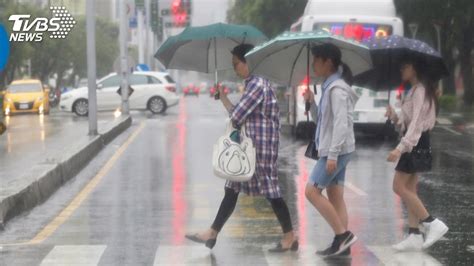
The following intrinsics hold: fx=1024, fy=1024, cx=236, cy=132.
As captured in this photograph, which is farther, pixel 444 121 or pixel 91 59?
pixel 444 121

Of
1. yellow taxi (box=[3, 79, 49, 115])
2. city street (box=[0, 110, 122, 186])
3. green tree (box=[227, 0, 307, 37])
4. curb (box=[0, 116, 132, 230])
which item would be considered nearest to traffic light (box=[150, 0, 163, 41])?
green tree (box=[227, 0, 307, 37])

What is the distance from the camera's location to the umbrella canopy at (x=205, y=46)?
10430 mm

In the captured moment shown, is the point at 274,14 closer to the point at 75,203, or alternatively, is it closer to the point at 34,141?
the point at 34,141

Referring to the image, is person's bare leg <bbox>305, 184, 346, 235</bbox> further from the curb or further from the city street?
the city street

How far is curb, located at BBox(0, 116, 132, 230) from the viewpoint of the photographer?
11.7 m

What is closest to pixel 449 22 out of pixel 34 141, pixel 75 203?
pixel 34 141

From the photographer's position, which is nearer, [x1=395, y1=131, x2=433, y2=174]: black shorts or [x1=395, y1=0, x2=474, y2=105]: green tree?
[x1=395, y1=131, x2=433, y2=174]: black shorts

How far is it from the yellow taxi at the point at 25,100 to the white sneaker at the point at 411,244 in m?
34.7

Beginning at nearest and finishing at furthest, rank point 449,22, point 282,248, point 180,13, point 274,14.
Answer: point 282,248, point 449,22, point 180,13, point 274,14

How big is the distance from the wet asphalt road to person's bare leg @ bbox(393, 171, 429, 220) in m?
0.37

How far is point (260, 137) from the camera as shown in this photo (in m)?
9.07

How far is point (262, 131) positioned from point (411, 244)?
1680 millimetres

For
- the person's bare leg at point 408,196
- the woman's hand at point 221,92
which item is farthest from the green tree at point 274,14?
the person's bare leg at point 408,196

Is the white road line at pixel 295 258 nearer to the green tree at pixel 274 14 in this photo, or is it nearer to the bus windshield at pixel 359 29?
the bus windshield at pixel 359 29
